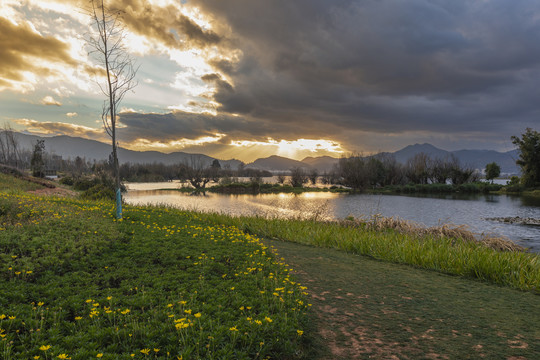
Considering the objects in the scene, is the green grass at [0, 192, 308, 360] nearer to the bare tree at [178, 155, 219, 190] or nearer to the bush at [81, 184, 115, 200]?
the bush at [81, 184, 115, 200]

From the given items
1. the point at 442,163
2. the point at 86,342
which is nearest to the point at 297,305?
the point at 86,342

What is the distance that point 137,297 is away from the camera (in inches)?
153

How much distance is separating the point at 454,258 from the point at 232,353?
6.97 m

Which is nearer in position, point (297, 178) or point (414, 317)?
point (414, 317)

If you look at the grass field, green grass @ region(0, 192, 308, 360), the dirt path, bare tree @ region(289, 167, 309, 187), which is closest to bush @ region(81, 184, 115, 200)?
the grass field

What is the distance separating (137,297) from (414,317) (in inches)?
160

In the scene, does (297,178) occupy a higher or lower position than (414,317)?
higher

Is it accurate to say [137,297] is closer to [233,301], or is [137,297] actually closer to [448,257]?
[233,301]

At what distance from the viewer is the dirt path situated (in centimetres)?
339

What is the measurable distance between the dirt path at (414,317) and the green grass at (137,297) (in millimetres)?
585

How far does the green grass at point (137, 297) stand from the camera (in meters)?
2.87

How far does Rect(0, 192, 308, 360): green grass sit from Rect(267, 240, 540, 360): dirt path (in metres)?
0.58

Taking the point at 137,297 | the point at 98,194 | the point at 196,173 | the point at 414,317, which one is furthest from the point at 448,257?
the point at 196,173

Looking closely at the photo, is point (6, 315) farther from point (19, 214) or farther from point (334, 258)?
point (334, 258)
